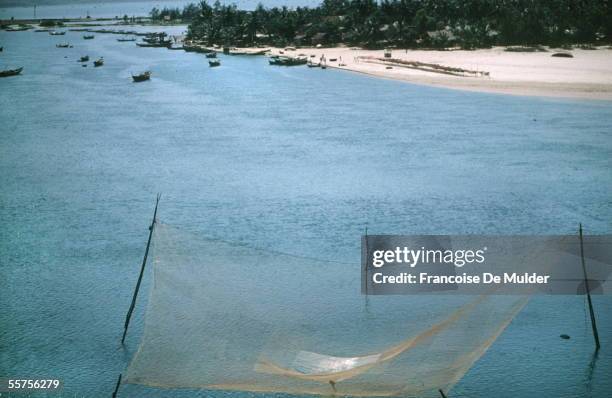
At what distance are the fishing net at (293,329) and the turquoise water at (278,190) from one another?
1.66m

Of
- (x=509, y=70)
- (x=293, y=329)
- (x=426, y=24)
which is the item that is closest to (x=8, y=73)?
(x=426, y=24)

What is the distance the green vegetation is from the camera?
90000 millimetres

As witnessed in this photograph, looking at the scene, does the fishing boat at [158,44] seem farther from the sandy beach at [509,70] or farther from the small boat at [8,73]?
the small boat at [8,73]

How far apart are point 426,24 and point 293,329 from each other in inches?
3825

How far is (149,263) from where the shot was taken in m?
24.8

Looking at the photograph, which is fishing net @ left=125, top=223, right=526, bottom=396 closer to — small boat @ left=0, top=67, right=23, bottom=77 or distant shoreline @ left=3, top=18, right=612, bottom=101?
distant shoreline @ left=3, top=18, right=612, bottom=101

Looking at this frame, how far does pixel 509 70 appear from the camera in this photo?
7550 centimetres

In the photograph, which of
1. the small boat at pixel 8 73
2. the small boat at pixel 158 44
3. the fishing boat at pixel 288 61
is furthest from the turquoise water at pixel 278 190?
the small boat at pixel 158 44

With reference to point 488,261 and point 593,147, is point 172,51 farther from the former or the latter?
point 488,261

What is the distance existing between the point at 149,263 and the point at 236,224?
18.0ft

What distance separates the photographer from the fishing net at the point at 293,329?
1334 cm

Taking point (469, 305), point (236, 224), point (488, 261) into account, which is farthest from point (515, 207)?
point (469, 305)

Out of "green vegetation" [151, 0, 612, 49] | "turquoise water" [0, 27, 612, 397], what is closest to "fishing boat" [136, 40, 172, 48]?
"green vegetation" [151, 0, 612, 49]

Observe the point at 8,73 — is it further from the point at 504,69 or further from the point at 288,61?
the point at 504,69
